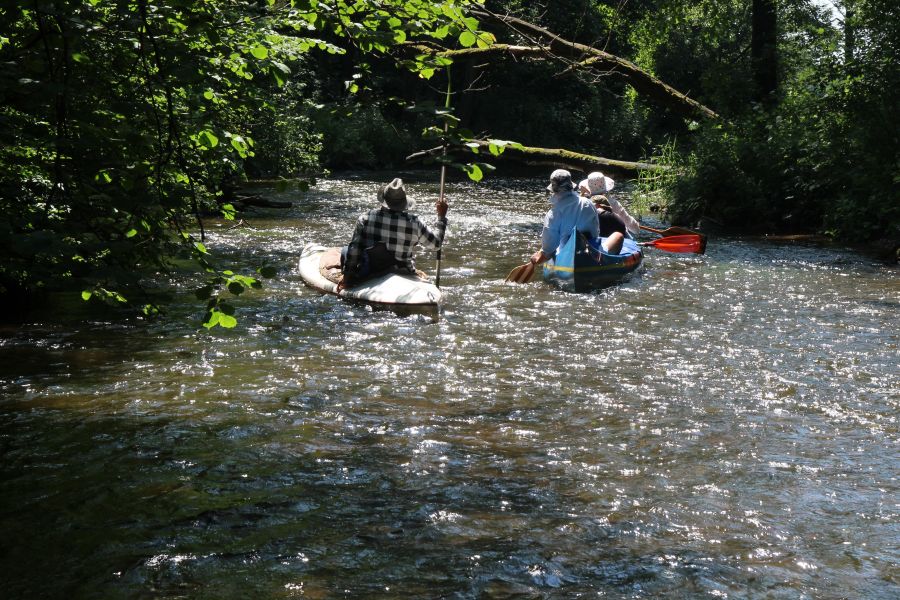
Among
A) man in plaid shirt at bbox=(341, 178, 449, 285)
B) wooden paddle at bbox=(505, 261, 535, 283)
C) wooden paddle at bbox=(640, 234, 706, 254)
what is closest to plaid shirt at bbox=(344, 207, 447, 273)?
man in plaid shirt at bbox=(341, 178, 449, 285)

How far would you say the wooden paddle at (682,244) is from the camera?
1357 centimetres

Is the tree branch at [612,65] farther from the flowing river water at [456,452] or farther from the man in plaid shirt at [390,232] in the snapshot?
the flowing river water at [456,452]

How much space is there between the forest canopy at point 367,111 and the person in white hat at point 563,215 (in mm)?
1163

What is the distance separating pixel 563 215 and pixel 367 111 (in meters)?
6.44

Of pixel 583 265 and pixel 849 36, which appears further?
pixel 849 36

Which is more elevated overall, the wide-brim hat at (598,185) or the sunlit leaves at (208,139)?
the sunlit leaves at (208,139)

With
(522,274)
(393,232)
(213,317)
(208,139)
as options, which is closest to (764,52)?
(522,274)

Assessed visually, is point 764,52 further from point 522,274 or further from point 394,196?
point 394,196

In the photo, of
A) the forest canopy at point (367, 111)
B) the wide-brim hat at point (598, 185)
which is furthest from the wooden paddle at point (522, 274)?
the wide-brim hat at point (598, 185)

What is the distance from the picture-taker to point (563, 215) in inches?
445

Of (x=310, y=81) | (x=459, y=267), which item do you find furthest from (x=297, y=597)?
(x=310, y=81)

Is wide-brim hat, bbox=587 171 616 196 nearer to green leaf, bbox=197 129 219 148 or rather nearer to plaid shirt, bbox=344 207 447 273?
plaid shirt, bbox=344 207 447 273

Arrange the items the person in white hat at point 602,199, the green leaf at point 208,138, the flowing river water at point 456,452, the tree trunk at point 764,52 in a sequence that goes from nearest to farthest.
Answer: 1. the flowing river water at point 456,452
2. the green leaf at point 208,138
3. the person in white hat at point 602,199
4. the tree trunk at point 764,52

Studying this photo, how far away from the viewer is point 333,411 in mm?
6246
